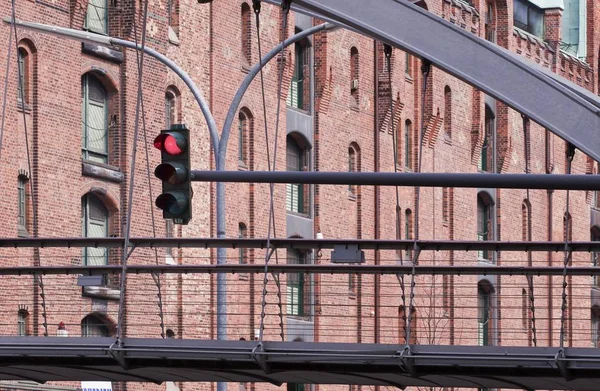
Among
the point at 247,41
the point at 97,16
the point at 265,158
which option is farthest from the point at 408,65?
the point at 97,16

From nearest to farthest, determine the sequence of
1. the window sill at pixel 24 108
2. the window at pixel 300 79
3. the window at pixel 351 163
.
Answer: the window sill at pixel 24 108
the window at pixel 300 79
the window at pixel 351 163

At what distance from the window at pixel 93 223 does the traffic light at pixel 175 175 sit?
25677 millimetres

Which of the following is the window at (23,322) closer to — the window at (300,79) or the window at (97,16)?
the window at (97,16)

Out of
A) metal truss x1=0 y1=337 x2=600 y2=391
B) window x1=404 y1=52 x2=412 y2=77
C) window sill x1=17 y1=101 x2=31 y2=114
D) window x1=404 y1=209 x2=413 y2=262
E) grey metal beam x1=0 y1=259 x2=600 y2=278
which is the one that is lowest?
metal truss x1=0 y1=337 x2=600 y2=391

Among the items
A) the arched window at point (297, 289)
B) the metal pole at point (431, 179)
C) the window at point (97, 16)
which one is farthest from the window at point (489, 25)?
the metal pole at point (431, 179)

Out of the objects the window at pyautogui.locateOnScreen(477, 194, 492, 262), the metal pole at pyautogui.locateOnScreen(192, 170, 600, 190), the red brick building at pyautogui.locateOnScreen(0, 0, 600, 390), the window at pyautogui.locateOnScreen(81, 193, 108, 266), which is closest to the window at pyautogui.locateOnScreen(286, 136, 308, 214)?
the red brick building at pyautogui.locateOnScreen(0, 0, 600, 390)

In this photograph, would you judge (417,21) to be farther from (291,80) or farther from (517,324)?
(517,324)

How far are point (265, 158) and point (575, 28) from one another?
95.1 ft

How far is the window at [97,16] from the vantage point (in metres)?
43.4

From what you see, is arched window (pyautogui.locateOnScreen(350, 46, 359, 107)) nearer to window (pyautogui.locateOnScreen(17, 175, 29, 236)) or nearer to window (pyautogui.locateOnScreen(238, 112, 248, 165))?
window (pyautogui.locateOnScreen(238, 112, 248, 165))

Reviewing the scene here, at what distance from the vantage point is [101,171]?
43375 millimetres

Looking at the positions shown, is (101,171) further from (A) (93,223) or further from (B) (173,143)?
(B) (173,143)

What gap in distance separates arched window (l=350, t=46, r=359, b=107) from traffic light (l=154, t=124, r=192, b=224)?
1581 inches

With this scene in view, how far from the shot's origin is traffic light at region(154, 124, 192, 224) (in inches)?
665
